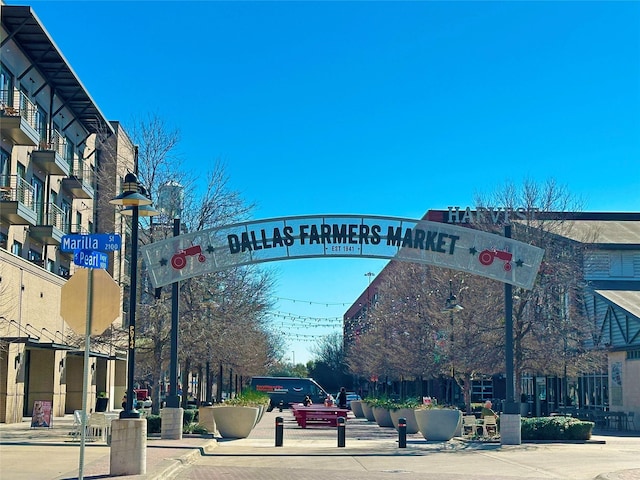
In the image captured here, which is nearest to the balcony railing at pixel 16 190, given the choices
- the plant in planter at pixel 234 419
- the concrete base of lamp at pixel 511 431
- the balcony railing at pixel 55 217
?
the balcony railing at pixel 55 217

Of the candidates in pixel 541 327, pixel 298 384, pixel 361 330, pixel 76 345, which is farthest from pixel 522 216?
pixel 361 330

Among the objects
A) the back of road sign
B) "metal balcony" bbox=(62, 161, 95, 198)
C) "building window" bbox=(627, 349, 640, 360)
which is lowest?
"building window" bbox=(627, 349, 640, 360)

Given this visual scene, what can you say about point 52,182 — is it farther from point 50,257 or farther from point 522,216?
point 522,216

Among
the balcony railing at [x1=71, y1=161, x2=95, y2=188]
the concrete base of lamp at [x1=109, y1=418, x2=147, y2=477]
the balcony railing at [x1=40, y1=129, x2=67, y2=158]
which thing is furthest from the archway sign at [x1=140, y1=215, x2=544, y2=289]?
the balcony railing at [x1=71, y1=161, x2=95, y2=188]

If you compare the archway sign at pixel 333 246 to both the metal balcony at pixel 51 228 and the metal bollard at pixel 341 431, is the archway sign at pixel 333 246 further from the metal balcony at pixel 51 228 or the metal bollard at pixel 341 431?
the metal balcony at pixel 51 228

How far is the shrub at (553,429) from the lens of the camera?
25.6 meters

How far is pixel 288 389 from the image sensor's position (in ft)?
197

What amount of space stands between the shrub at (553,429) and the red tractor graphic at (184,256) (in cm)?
1106

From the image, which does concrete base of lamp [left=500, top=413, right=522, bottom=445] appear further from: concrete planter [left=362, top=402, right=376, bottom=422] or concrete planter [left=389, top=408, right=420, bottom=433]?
concrete planter [left=362, top=402, right=376, bottom=422]

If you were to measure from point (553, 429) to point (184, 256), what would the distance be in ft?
40.3

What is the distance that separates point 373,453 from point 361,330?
164ft

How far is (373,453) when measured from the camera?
863 inches

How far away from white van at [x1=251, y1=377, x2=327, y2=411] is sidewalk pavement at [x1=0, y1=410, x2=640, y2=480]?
32640 mm

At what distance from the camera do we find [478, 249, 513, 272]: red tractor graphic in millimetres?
24141
